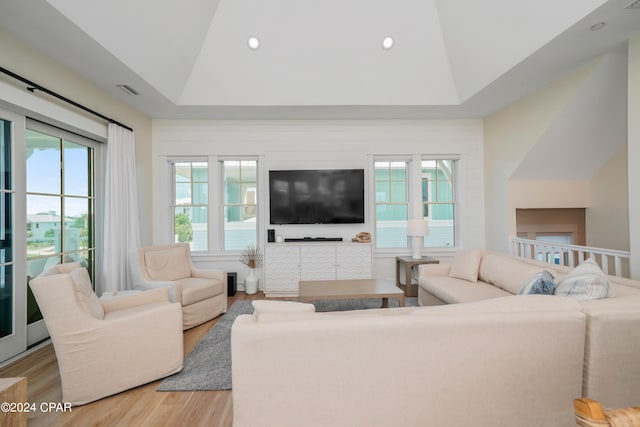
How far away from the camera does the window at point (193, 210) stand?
4.93 m

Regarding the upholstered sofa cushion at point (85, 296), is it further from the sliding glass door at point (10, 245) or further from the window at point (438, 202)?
the window at point (438, 202)

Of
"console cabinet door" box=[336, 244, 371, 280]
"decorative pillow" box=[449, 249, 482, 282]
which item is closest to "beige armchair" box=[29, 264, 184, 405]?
"console cabinet door" box=[336, 244, 371, 280]

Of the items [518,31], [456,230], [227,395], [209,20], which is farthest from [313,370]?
[456,230]

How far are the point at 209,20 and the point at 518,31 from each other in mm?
3322

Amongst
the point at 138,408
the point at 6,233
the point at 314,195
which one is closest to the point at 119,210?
the point at 6,233

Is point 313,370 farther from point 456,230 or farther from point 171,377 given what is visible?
point 456,230

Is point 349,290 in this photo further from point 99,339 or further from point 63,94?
point 63,94

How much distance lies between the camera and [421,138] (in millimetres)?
4902

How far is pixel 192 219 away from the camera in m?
4.94

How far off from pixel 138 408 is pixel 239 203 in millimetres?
3358

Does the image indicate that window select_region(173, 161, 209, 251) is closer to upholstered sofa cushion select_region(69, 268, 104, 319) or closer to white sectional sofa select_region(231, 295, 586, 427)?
upholstered sofa cushion select_region(69, 268, 104, 319)

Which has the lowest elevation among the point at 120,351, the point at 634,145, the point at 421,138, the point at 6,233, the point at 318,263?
the point at 120,351

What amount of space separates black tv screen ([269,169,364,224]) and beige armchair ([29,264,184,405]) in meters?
2.61

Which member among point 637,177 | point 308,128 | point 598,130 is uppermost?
point 308,128
